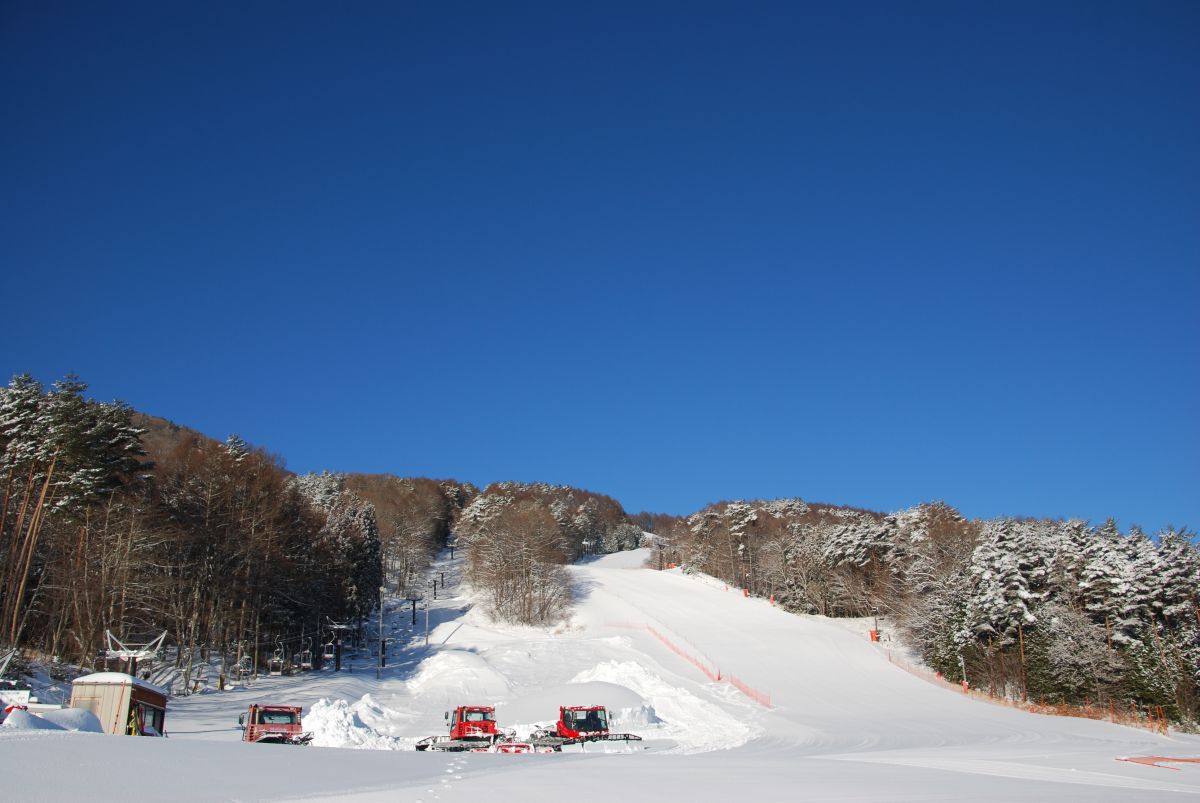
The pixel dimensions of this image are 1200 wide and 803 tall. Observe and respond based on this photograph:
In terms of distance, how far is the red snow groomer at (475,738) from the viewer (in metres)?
24.2

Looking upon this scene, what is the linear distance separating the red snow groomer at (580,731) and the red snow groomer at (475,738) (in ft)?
3.31

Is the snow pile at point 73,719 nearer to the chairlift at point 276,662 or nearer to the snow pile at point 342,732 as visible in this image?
the snow pile at point 342,732

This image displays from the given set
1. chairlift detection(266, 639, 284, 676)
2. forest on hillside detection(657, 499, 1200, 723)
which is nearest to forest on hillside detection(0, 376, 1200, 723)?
forest on hillside detection(657, 499, 1200, 723)

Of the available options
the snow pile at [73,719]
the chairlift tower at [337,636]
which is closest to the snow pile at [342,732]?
the snow pile at [73,719]

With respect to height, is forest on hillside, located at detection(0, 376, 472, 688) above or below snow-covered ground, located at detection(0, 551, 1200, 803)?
above

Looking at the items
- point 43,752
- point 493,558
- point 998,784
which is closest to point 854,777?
point 998,784

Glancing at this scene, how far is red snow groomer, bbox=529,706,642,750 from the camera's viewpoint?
1008 inches

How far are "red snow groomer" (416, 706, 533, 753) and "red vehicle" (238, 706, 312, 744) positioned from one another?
3.67 meters

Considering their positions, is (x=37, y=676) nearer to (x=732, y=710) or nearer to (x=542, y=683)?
(x=542, y=683)

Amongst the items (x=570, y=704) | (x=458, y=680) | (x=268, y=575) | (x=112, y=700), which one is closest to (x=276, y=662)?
(x=268, y=575)

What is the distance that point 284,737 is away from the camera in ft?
79.9

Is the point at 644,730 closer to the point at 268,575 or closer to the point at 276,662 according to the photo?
the point at 268,575

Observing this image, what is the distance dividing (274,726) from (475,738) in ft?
19.7

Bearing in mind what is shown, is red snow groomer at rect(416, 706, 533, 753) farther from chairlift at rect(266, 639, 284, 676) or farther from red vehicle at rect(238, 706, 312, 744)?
chairlift at rect(266, 639, 284, 676)
